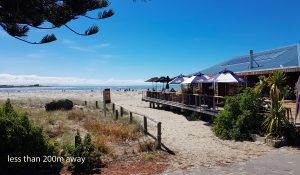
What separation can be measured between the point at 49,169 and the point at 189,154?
174 inches

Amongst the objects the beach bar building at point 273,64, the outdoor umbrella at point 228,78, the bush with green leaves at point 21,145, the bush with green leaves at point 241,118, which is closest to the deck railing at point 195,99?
the outdoor umbrella at point 228,78

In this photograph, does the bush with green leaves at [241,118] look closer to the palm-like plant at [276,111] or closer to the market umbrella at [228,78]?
the palm-like plant at [276,111]

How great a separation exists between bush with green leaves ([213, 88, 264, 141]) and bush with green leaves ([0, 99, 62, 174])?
24.2ft

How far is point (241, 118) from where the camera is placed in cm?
1398

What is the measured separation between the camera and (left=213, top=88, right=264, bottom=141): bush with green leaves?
13.9 meters

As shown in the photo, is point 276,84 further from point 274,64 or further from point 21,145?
point 21,145

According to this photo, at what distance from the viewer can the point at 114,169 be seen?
31.3 feet

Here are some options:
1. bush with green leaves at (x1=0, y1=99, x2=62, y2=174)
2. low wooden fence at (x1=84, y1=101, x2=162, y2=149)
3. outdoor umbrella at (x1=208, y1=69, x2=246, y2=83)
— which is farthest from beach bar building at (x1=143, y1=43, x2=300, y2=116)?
bush with green leaves at (x1=0, y1=99, x2=62, y2=174)

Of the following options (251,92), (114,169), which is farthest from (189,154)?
(251,92)

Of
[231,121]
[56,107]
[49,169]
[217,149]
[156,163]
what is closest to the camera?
[49,169]

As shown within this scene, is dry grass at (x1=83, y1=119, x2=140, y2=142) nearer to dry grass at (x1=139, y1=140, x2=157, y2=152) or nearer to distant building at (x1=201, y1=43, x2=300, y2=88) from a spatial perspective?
dry grass at (x1=139, y1=140, x2=157, y2=152)

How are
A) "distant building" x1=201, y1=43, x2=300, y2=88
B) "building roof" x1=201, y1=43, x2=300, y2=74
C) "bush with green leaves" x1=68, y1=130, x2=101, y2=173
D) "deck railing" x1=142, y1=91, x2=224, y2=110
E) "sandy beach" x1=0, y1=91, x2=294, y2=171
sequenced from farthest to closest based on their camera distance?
1. "building roof" x1=201, y1=43, x2=300, y2=74
2. "distant building" x1=201, y1=43, x2=300, y2=88
3. "deck railing" x1=142, y1=91, x2=224, y2=110
4. "sandy beach" x1=0, y1=91, x2=294, y2=171
5. "bush with green leaves" x1=68, y1=130, x2=101, y2=173

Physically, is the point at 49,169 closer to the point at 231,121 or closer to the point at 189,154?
the point at 189,154

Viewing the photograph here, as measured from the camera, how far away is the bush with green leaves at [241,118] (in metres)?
13.9
